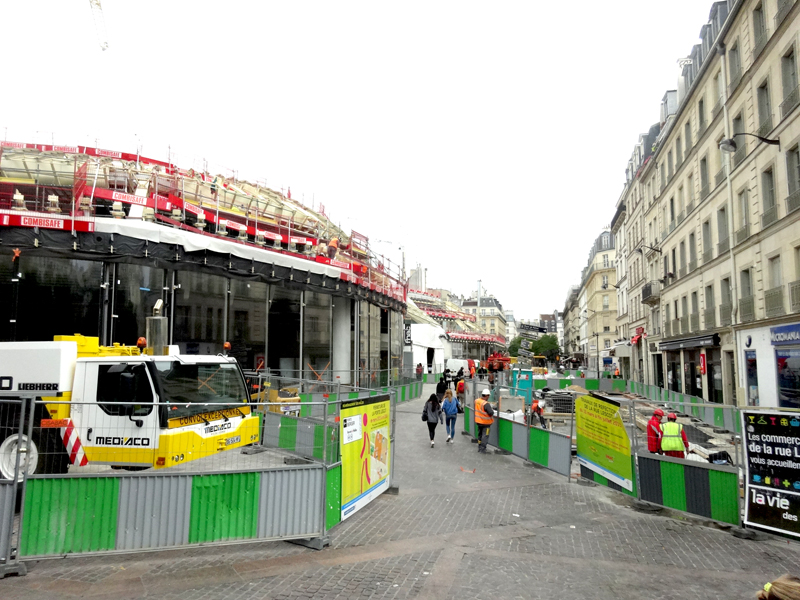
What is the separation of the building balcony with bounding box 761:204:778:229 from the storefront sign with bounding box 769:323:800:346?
150 inches

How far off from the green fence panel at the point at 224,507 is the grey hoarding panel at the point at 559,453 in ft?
21.9

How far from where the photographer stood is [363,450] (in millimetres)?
8352

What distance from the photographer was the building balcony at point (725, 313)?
79.5ft

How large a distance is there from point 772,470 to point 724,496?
0.85 meters

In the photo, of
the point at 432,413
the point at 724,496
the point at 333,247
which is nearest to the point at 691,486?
the point at 724,496

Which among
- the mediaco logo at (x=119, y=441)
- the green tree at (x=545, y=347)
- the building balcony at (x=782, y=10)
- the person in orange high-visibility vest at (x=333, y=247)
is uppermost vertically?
the building balcony at (x=782, y=10)

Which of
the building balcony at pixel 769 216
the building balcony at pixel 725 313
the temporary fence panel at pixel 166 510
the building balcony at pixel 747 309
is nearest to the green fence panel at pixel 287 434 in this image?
the temporary fence panel at pixel 166 510

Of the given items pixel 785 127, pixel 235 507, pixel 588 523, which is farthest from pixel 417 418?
pixel 785 127

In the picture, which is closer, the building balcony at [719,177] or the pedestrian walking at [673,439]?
the pedestrian walking at [673,439]

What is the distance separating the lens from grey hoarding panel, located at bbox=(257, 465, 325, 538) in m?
6.62

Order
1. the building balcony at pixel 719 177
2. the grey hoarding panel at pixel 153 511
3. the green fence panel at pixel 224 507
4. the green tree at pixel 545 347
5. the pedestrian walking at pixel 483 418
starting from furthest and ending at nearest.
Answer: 1. the green tree at pixel 545 347
2. the building balcony at pixel 719 177
3. the pedestrian walking at pixel 483 418
4. the green fence panel at pixel 224 507
5. the grey hoarding panel at pixel 153 511

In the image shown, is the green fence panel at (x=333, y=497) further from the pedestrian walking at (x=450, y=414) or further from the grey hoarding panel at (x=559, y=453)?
the pedestrian walking at (x=450, y=414)

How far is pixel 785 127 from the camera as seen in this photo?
723 inches

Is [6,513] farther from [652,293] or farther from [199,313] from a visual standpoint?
[652,293]
